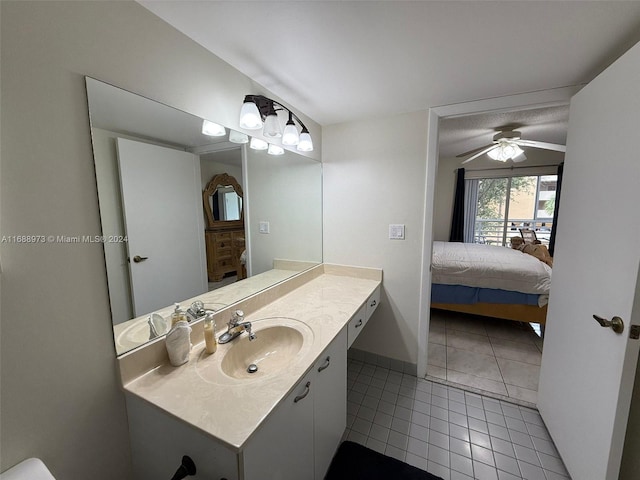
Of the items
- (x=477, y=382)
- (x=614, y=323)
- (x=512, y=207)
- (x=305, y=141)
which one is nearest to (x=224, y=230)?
(x=305, y=141)

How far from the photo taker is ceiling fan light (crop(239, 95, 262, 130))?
122 centimetres

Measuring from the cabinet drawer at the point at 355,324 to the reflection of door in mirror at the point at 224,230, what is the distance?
0.68m

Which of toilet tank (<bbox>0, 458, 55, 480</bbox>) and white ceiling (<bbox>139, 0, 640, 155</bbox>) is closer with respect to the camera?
toilet tank (<bbox>0, 458, 55, 480</bbox>)

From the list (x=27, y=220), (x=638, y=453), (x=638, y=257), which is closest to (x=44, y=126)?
(x=27, y=220)

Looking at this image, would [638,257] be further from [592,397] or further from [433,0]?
[433,0]

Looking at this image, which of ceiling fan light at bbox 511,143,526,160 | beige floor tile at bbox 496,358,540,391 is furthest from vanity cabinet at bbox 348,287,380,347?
ceiling fan light at bbox 511,143,526,160

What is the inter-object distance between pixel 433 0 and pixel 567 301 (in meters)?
1.51

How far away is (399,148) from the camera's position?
6.05 ft

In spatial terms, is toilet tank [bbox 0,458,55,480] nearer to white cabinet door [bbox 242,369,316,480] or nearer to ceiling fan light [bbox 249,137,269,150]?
white cabinet door [bbox 242,369,316,480]

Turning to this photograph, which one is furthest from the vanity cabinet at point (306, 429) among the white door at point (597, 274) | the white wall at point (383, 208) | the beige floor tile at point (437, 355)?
the beige floor tile at point (437, 355)

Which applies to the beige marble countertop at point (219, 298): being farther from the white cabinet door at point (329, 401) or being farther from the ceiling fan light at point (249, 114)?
the ceiling fan light at point (249, 114)

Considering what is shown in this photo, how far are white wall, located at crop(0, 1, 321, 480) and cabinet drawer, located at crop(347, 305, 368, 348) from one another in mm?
912

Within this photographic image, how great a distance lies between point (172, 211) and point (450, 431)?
196 cm

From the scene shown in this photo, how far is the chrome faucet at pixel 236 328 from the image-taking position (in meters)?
1.14
